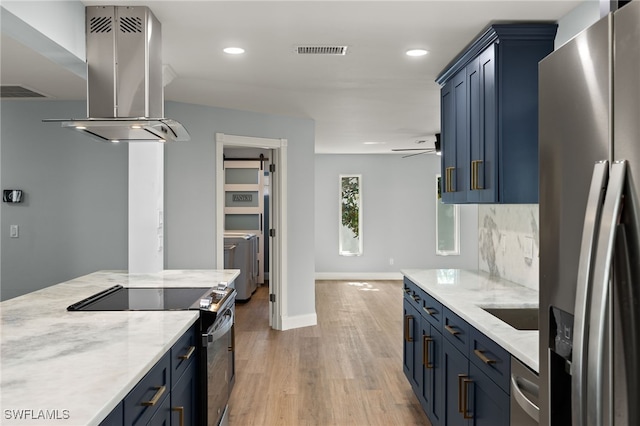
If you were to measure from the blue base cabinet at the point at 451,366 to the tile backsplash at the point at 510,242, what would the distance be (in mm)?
634

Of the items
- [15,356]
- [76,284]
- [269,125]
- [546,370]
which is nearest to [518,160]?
[546,370]

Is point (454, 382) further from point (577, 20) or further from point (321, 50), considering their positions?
point (321, 50)

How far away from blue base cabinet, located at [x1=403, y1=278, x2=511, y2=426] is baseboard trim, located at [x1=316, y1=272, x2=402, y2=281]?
6157 mm

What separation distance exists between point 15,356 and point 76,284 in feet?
5.16

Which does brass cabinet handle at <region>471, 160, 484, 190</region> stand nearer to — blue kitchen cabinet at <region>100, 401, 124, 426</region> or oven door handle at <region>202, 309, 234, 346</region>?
oven door handle at <region>202, 309, 234, 346</region>

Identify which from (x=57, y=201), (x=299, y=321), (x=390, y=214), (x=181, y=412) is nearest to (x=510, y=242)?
(x=181, y=412)

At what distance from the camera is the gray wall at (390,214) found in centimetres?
1014

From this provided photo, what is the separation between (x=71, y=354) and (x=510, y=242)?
2.83m

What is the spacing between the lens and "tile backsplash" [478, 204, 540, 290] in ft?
10.3

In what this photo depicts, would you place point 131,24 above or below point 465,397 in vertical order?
above

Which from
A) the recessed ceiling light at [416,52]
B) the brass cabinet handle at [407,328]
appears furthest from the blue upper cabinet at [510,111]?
the brass cabinet handle at [407,328]

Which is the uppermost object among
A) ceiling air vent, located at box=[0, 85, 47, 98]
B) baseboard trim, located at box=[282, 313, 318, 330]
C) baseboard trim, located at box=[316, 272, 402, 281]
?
ceiling air vent, located at box=[0, 85, 47, 98]

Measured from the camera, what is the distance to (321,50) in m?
3.43

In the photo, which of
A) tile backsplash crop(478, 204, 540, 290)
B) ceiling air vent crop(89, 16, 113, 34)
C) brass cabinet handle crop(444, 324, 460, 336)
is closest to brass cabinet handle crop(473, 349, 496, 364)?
brass cabinet handle crop(444, 324, 460, 336)
